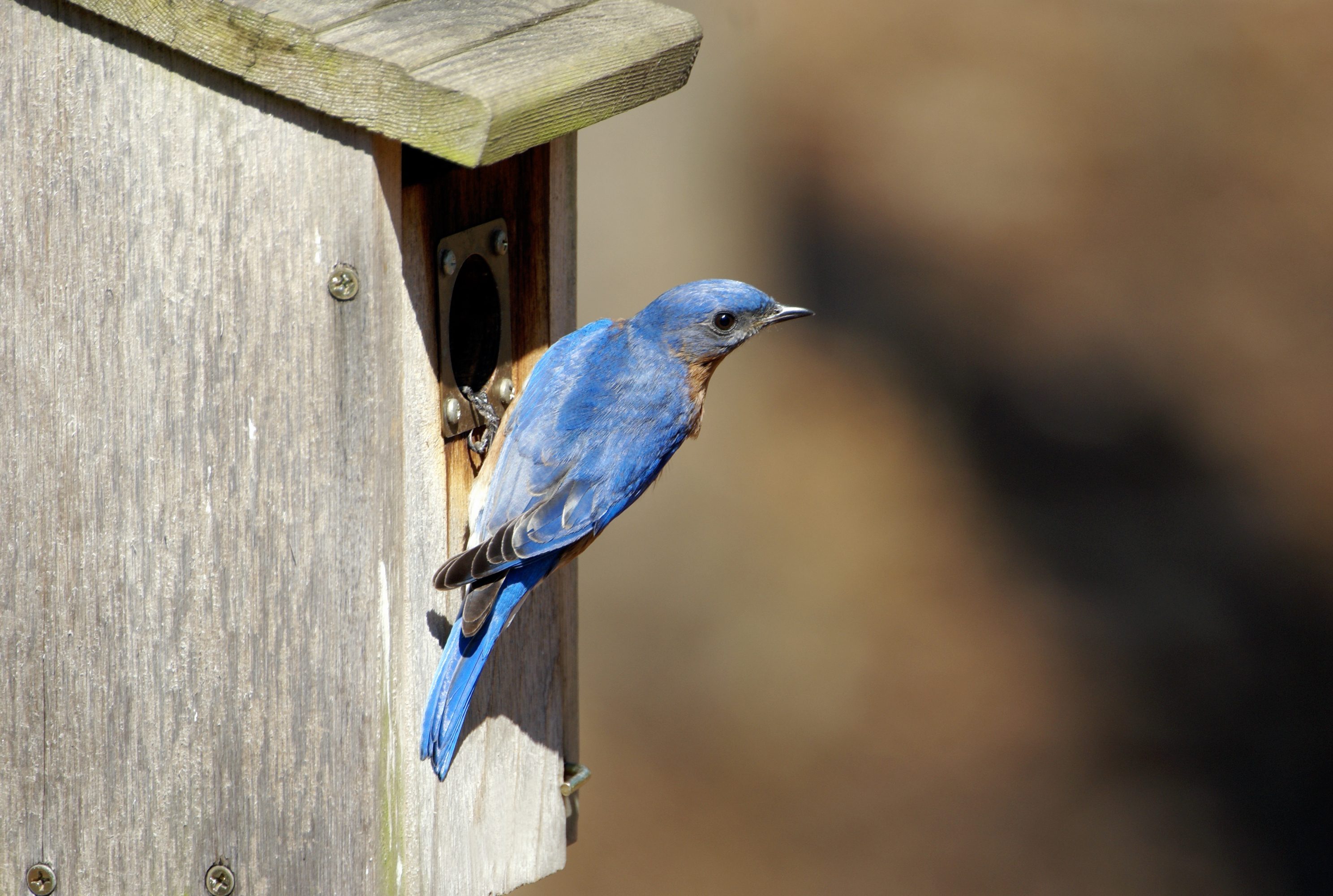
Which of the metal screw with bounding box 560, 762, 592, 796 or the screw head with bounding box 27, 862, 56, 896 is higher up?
the screw head with bounding box 27, 862, 56, 896

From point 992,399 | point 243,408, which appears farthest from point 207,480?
point 992,399

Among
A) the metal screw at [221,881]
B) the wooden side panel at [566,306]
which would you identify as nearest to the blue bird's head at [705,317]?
the wooden side panel at [566,306]

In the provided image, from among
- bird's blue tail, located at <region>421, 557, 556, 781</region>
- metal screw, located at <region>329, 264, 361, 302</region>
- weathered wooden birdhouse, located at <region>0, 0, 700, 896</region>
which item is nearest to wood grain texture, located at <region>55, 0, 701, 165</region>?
weathered wooden birdhouse, located at <region>0, 0, 700, 896</region>

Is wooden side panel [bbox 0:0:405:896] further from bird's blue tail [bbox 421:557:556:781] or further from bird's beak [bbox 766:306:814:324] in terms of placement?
bird's beak [bbox 766:306:814:324]

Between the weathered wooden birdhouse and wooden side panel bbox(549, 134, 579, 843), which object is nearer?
the weathered wooden birdhouse

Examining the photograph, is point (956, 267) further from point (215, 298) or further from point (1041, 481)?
point (215, 298)

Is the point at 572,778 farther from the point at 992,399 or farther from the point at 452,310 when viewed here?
the point at 992,399

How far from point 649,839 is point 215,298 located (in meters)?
4.51

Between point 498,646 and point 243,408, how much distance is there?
0.78m

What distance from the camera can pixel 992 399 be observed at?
24.6 feet

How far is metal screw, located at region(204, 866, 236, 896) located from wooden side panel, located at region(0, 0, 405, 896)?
0.10ft

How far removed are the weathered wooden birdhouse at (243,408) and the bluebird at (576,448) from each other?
0.26ft

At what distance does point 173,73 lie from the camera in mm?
2383

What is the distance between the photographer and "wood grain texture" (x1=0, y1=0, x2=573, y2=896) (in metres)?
2.41
